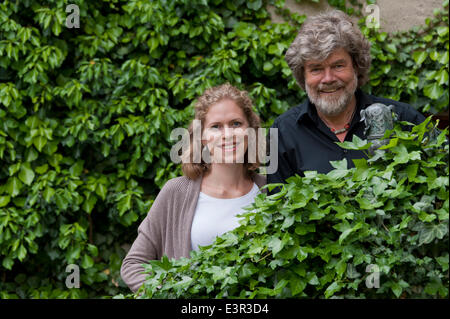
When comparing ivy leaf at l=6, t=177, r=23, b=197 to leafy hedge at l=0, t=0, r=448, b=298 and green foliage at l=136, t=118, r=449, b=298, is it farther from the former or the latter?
green foliage at l=136, t=118, r=449, b=298

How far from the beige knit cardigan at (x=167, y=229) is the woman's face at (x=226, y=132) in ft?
0.70

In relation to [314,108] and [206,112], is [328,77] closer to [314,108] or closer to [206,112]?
[314,108]

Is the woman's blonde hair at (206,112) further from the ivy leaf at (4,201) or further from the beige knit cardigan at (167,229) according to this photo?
the ivy leaf at (4,201)

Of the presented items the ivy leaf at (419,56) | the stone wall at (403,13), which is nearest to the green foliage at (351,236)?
the ivy leaf at (419,56)

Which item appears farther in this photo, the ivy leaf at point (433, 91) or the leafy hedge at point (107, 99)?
the leafy hedge at point (107, 99)

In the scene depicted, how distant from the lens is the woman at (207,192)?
232 cm

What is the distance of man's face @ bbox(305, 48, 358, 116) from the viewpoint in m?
2.42

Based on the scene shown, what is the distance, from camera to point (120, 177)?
389cm

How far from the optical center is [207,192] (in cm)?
248

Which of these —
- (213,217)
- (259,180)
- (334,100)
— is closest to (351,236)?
(213,217)
